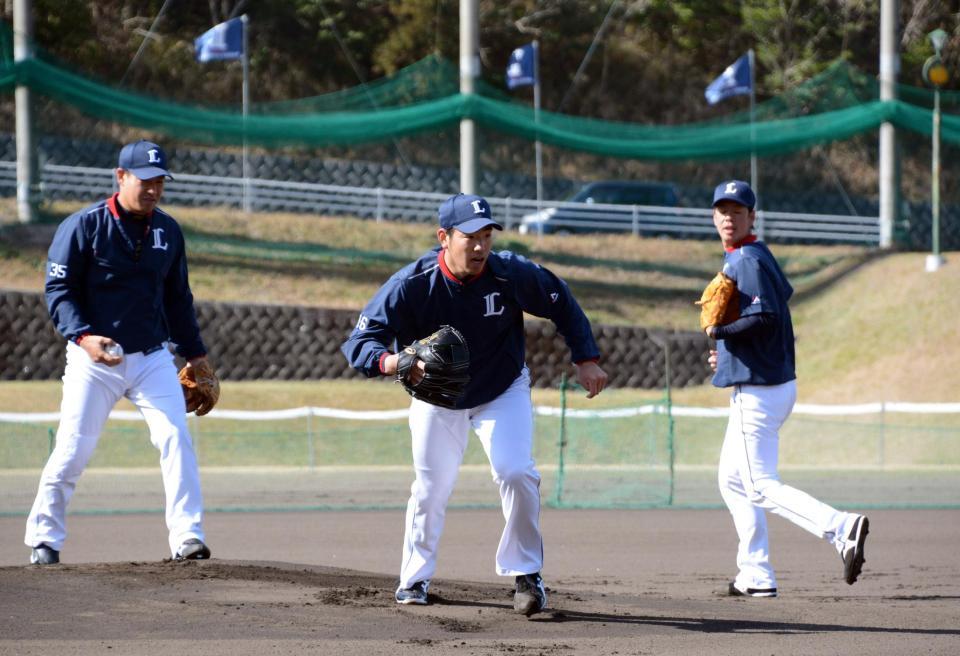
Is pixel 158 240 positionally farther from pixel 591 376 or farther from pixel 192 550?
pixel 591 376

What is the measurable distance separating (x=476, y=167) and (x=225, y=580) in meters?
18.0

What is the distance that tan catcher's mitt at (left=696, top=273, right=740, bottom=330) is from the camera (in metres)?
7.27

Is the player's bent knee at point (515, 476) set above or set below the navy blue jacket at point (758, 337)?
below

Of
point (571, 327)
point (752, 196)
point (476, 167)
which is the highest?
point (476, 167)

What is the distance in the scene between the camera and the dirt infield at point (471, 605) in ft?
18.8

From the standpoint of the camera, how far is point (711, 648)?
18.9 feet

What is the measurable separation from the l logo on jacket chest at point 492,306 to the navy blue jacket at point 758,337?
1.43m

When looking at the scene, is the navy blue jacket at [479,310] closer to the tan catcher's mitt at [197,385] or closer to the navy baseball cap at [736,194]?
the navy baseball cap at [736,194]

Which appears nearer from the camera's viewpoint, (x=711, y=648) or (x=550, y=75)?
(x=711, y=648)

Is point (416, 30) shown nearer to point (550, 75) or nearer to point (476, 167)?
point (550, 75)

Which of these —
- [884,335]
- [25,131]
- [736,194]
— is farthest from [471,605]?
[25,131]

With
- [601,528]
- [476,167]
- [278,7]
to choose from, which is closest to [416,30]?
[278,7]

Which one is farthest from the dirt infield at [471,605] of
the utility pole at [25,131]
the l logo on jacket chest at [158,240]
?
the utility pole at [25,131]

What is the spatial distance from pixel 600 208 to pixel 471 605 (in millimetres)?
23201
